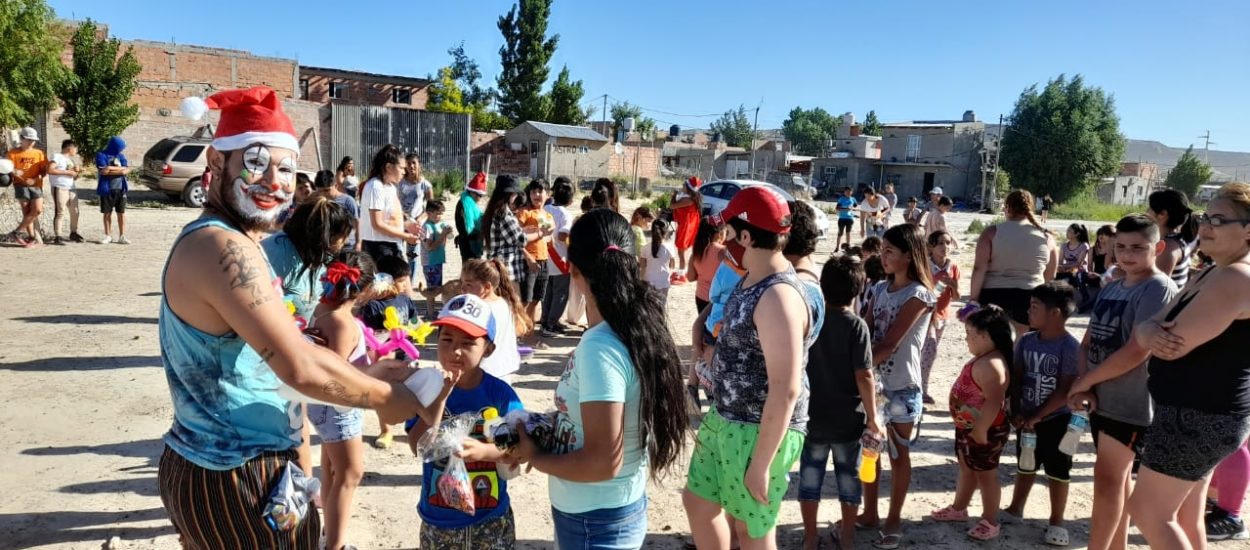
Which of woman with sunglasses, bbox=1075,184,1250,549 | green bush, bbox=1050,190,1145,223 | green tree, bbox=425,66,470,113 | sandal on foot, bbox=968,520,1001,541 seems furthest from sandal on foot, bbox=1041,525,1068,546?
green tree, bbox=425,66,470,113

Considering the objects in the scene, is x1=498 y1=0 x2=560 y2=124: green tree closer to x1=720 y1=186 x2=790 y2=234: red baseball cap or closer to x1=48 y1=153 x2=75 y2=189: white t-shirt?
x1=48 y1=153 x2=75 y2=189: white t-shirt

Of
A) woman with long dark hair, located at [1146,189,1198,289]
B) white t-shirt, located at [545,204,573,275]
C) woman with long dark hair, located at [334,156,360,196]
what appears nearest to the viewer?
woman with long dark hair, located at [1146,189,1198,289]

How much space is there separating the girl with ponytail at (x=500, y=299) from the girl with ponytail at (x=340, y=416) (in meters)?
0.68

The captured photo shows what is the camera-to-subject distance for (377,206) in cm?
680

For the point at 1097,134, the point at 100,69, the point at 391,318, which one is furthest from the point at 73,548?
the point at 1097,134

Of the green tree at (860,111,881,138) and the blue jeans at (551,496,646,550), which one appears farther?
the green tree at (860,111,881,138)

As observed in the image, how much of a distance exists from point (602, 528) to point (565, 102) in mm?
53324

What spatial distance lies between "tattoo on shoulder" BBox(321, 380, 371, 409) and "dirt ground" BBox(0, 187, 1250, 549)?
1.86 metres

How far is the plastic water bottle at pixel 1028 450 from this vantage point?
169 inches

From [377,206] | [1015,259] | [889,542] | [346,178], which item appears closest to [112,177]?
[346,178]

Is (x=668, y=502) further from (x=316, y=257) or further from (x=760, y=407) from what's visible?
(x=316, y=257)

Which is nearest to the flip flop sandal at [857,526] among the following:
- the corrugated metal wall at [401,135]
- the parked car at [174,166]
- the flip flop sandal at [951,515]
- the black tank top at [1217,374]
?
the flip flop sandal at [951,515]

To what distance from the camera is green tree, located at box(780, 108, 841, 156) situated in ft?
331

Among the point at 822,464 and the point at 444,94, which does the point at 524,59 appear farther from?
the point at 822,464
